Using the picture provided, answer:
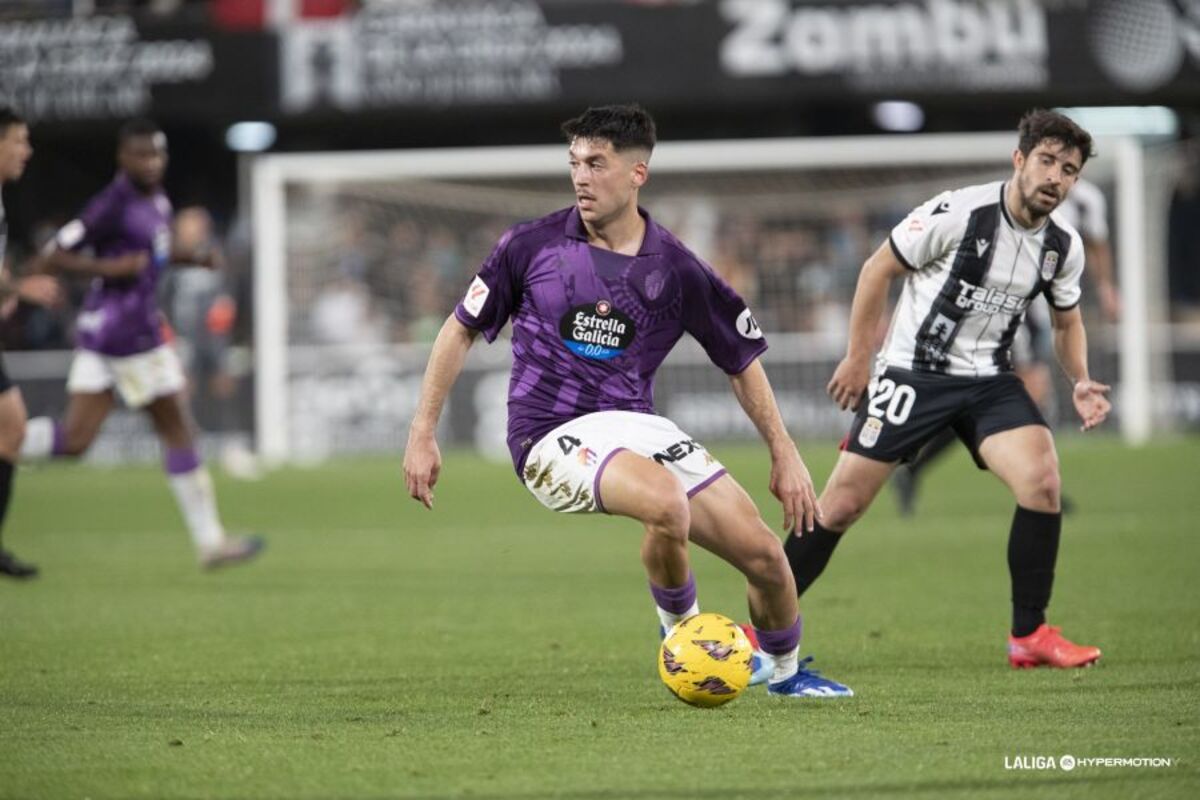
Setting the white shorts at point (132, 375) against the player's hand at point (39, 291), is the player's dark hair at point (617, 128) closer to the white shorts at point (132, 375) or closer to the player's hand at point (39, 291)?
the player's hand at point (39, 291)

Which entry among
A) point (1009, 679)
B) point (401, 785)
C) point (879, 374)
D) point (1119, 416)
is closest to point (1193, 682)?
point (1009, 679)

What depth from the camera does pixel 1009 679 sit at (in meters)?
7.16

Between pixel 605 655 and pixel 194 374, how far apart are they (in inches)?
675

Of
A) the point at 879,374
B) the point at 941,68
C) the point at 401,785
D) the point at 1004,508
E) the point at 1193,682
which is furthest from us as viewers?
the point at 941,68

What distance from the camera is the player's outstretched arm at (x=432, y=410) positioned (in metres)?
6.32

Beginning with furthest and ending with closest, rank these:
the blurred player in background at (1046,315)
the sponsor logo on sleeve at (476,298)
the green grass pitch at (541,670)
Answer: the blurred player in background at (1046,315) < the sponsor logo on sleeve at (476,298) < the green grass pitch at (541,670)

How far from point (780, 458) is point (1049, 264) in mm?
1828

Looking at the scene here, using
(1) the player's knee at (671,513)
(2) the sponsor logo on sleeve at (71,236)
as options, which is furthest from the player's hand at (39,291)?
(1) the player's knee at (671,513)

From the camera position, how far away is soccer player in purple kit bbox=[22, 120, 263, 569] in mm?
11664

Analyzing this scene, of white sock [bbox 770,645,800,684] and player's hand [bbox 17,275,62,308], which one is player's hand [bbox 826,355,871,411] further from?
player's hand [bbox 17,275,62,308]

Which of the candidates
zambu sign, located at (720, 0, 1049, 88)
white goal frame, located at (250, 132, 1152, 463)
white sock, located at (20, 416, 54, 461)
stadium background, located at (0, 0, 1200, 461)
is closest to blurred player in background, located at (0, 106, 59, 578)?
white sock, located at (20, 416, 54, 461)

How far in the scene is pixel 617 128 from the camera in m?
6.59

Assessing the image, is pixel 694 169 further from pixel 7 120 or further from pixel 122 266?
pixel 7 120

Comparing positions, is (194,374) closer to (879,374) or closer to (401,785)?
(879,374)
